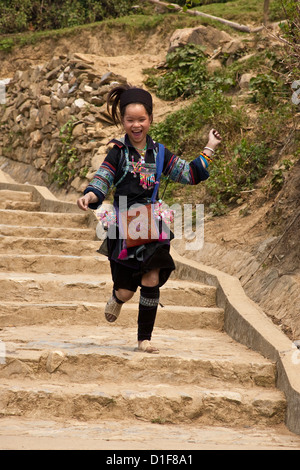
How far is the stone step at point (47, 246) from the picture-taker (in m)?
6.37

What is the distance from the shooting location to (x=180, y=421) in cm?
350

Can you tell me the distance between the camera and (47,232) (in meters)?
7.00

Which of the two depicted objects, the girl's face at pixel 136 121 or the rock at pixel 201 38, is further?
the rock at pixel 201 38

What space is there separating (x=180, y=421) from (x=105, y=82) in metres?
8.19

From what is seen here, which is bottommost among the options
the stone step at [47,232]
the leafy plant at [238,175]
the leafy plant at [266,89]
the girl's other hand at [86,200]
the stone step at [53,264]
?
the stone step at [47,232]

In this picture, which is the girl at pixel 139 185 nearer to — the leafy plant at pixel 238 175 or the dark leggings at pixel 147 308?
the dark leggings at pixel 147 308

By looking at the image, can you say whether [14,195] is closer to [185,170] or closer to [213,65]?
[213,65]

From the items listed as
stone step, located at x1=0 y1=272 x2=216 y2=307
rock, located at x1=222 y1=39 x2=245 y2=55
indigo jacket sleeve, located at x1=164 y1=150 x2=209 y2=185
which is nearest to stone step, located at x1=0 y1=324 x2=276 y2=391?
stone step, located at x1=0 y1=272 x2=216 y2=307

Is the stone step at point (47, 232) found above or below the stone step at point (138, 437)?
below

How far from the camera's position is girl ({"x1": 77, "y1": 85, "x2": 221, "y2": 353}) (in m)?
3.98

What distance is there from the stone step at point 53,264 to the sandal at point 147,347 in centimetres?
203

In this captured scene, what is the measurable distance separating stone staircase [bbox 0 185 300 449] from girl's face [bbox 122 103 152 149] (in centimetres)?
133

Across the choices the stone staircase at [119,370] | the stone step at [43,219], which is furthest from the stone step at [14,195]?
the stone staircase at [119,370]

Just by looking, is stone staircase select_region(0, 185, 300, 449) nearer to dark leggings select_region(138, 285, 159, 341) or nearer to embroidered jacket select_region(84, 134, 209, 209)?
dark leggings select_region(138, 285, 159, 341)
